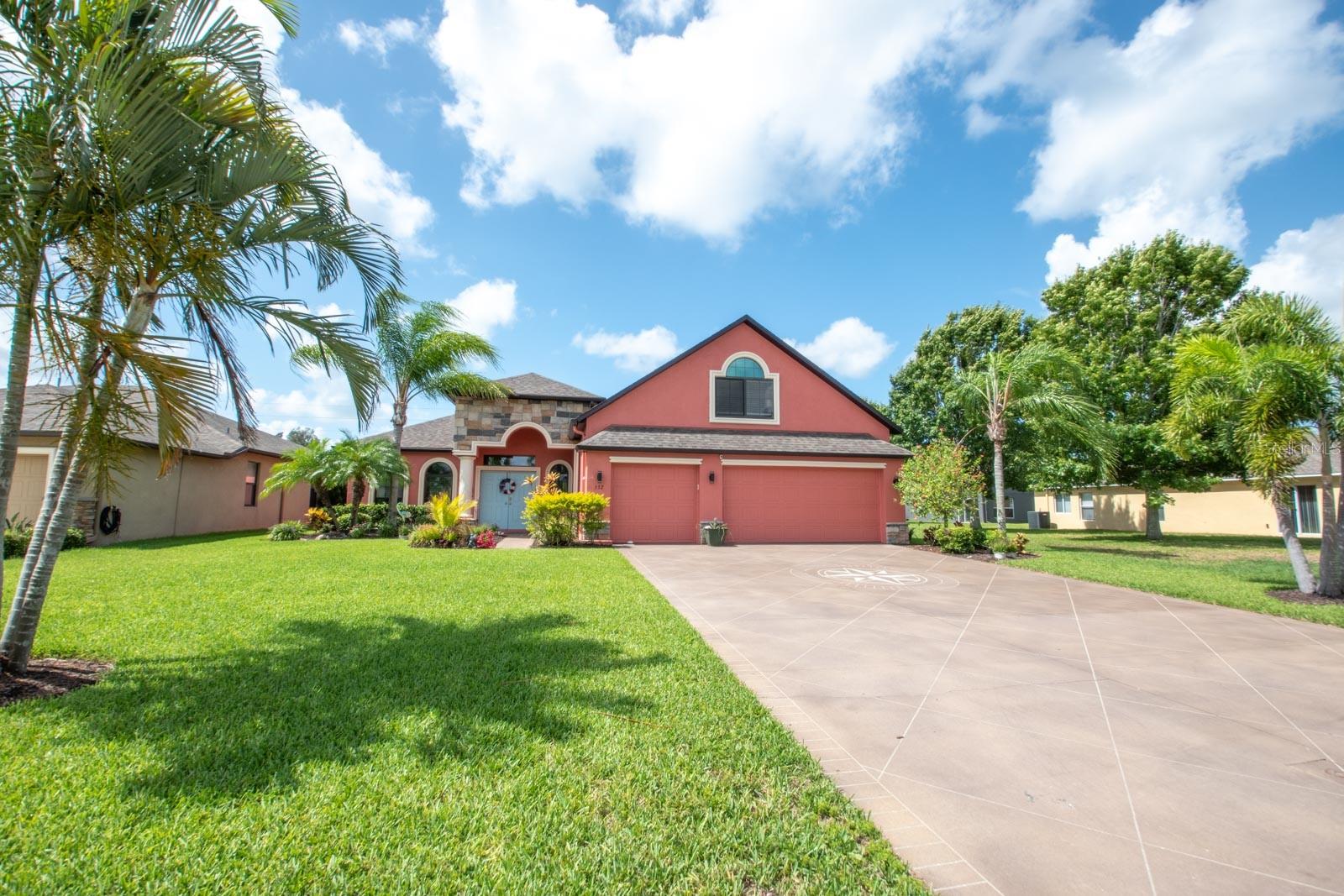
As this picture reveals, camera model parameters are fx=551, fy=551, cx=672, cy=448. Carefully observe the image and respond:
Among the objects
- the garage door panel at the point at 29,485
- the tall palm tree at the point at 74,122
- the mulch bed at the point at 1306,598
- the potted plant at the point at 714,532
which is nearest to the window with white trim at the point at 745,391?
the potted plant at the point at 714,532

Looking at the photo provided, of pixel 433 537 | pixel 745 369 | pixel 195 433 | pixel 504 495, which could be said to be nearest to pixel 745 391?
pixel 745 369

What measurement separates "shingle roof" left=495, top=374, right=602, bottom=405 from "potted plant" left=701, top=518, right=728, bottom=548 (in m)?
6.96

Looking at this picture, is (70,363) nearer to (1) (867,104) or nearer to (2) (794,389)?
(1) (867,104)

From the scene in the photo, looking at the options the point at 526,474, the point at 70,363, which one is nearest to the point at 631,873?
the point at 70,363

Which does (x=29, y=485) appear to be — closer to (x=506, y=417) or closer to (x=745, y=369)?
(x=506, y=417)

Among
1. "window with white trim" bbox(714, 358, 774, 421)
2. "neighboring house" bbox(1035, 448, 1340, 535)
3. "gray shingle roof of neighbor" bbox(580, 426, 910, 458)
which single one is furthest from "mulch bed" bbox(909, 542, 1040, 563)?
"neighboring house" bbox(1035, 448, 1340, 535)

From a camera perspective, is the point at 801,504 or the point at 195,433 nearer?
the point at 195,433

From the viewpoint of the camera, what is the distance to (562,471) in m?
22.0

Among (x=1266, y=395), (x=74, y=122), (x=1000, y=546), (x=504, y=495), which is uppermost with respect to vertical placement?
(x=74, y=122)

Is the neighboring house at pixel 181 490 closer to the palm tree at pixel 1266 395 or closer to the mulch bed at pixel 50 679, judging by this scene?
the mulch bed at pixel 50 679

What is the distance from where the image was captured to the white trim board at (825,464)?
59.6ft

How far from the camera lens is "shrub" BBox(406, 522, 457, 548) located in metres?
15.2

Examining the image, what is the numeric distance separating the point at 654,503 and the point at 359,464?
31.9 feet

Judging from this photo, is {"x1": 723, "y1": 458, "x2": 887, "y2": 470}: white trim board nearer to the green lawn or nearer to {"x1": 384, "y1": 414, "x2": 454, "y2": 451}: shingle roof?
the green lawn
